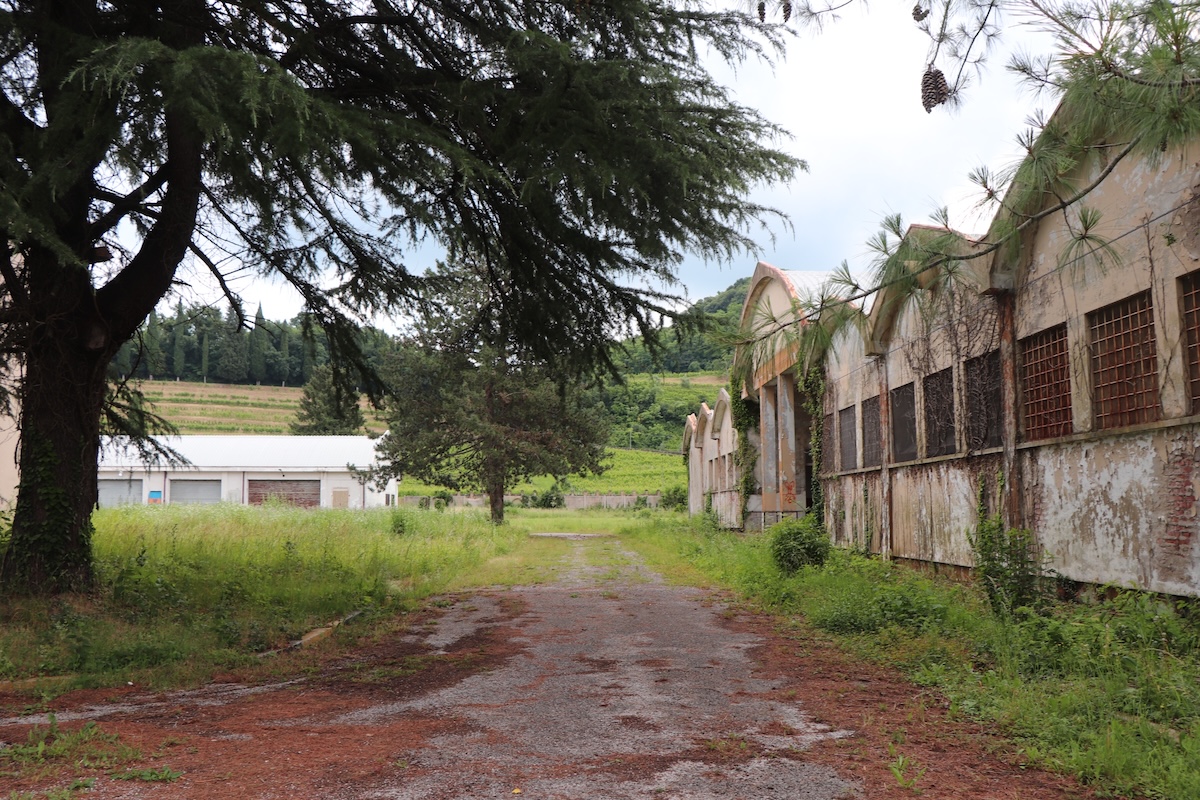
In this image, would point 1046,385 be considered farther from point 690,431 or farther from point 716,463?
point 690,431

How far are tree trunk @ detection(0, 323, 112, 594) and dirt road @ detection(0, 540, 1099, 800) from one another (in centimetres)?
341

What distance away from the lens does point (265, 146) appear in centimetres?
704

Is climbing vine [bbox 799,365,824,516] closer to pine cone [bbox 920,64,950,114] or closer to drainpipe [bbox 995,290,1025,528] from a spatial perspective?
drainpipe [bbox 995,290,1025,528]

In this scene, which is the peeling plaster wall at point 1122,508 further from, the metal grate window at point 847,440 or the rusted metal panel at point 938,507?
the metal grate window at point 847,440

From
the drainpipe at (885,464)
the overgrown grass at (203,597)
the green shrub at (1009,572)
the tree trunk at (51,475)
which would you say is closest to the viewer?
the overgrown grass at (203,597)

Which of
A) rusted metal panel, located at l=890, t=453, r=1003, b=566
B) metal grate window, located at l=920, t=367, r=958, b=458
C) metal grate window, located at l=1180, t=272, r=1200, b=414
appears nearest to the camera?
metal grate window, located at l=1180, t=272, r=1200, b=414

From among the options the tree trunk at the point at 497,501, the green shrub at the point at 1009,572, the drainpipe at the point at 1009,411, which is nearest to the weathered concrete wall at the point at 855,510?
the drainpipe at the point at 1009,411

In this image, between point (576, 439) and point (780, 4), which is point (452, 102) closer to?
point (780, 4)

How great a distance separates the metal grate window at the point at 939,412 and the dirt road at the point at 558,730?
Result: 4.59 metres

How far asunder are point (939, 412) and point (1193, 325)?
511 centimetres

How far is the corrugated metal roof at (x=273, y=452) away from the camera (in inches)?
1751

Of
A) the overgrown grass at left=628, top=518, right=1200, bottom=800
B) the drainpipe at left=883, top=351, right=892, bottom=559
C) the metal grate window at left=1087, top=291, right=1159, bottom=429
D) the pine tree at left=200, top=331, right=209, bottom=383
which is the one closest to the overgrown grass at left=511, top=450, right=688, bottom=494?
the pine tree at left=200, top=331, right=209, bottom=383

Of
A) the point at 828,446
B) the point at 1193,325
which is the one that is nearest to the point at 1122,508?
the point at 1193,325

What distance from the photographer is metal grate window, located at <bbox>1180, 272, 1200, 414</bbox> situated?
686 centimetres
